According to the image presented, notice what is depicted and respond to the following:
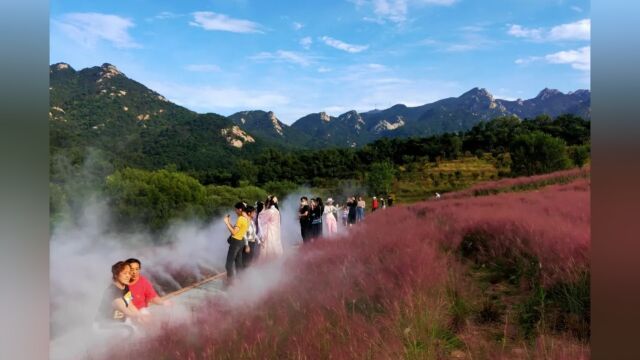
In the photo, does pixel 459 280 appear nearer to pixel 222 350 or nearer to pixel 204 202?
pixel 222 350

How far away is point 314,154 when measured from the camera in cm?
1536

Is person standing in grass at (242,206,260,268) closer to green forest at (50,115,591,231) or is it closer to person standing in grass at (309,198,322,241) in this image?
person standing in grass at (309,198,322,241)

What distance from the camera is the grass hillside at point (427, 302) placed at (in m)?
2.64

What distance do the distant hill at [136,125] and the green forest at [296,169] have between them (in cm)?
12

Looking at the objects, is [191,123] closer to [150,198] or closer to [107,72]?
[107,72]

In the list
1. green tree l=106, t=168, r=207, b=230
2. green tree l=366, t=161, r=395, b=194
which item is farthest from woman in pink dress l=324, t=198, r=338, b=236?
green tree l=366, t=161, r=395, b=194

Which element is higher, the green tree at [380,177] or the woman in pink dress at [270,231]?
the green tree at [380,177]

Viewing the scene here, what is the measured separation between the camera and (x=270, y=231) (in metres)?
6.64

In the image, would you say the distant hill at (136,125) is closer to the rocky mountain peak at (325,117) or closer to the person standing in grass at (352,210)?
the rocky mountain peak at (325,117)

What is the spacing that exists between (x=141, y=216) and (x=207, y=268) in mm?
3185

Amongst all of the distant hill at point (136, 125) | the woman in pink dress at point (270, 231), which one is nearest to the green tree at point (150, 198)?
the distant hill at point (136, 125)

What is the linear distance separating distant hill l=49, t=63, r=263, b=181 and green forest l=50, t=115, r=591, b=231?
0.39 ft

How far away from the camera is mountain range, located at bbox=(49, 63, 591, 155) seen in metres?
12.8

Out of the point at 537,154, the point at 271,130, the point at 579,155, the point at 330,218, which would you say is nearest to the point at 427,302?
the point at 330,218
